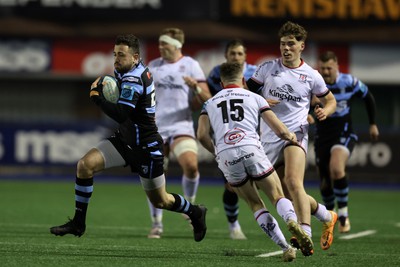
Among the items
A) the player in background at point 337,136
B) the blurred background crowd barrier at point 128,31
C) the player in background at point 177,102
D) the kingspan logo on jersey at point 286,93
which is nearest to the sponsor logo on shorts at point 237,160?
the kingspan logo on jersey at point 286,93

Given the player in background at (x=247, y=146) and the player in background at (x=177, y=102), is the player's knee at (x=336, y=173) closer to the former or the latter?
the player in background at (x=177, y=102)

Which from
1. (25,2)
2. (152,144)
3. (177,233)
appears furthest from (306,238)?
(25,2)

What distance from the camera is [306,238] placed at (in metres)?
9.58

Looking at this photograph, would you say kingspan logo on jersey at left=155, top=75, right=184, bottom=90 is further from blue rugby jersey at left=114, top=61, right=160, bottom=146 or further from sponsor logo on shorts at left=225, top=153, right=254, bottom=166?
sponsor logo on shorts at left=225, top=153, right=254, bottom=166

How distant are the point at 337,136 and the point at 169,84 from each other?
93.3 inches

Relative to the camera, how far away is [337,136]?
46.6 ft

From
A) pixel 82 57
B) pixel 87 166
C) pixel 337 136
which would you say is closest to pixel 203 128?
pixel 87 166

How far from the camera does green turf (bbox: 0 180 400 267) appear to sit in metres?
9.91

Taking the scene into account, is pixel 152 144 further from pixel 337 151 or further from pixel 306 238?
pixel 337 151

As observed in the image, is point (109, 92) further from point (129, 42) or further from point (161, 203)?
point (161, 203)

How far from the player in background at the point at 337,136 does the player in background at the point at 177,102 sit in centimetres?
174

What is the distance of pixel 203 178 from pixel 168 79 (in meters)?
10.4

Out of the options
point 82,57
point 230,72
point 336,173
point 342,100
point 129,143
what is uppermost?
point 230,72

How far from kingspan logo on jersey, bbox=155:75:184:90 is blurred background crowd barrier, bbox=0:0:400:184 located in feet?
33.2
